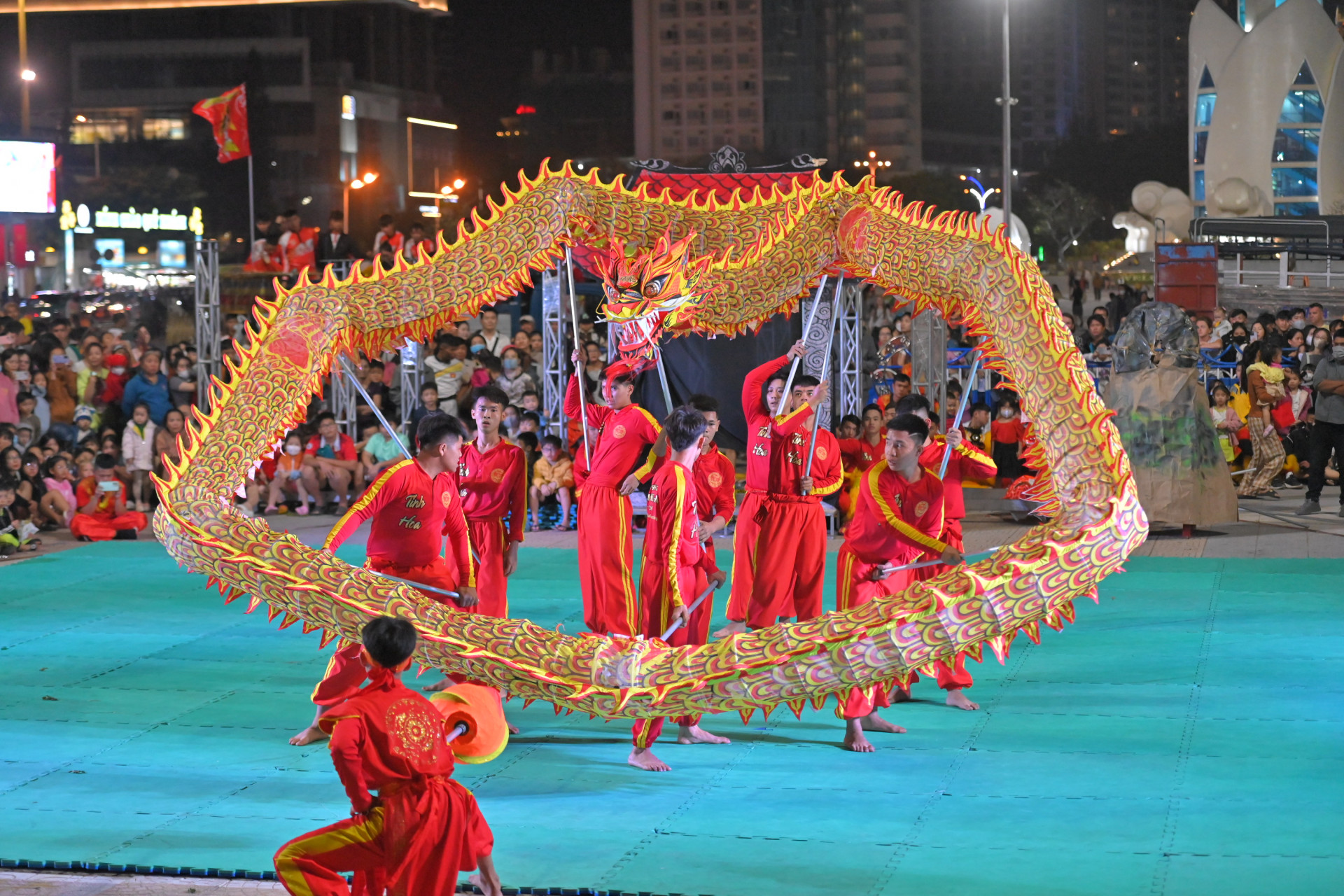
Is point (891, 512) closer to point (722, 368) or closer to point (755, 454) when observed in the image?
point (755, 454)

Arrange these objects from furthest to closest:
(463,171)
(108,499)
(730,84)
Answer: (730,84)
(463,171)
(108,499)

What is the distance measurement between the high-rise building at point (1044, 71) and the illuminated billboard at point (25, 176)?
3121 inches

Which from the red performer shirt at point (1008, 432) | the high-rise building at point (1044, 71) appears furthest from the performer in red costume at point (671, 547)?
the high-rise building at point (1044, 71)

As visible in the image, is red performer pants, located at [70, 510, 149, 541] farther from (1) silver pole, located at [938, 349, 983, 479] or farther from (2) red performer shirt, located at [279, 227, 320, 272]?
(1) silver pole, located at [938, 349, 983, 479]

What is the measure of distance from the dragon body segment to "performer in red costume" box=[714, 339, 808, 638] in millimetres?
623

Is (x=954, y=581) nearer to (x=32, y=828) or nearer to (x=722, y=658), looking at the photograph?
(x=722, y=658)

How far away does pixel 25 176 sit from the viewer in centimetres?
2230

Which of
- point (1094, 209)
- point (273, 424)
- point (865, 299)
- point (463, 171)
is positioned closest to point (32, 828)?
point (273, 424)

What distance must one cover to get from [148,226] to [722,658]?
4222 cm

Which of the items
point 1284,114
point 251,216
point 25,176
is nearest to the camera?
point 25,176

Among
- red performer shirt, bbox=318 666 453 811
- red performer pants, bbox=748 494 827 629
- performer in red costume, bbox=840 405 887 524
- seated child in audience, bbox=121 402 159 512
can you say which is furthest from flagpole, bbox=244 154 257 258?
red performer shirt, bbox=318 666 453 811

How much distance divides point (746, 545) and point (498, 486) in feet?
4.50

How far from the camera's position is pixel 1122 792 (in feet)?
19.9

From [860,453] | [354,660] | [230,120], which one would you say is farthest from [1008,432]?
[230,120]
